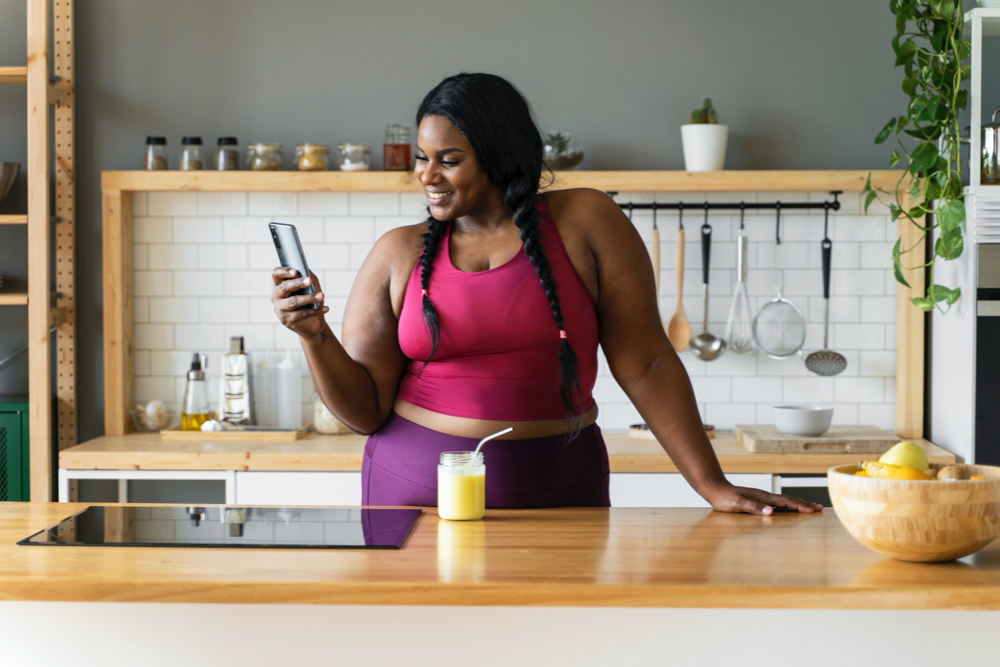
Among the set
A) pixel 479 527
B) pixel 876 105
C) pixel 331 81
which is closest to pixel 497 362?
pixel 479 527

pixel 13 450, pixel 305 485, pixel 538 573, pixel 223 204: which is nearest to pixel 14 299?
pixel 13 450

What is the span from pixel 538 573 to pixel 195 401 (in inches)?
96.2

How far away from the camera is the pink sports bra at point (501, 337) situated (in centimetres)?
172

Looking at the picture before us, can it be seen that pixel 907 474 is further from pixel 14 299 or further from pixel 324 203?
pixel 14 299

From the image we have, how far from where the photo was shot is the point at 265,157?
3.30 metres

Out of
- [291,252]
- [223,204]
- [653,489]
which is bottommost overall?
[653,489]

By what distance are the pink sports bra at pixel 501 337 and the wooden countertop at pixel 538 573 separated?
34 cm

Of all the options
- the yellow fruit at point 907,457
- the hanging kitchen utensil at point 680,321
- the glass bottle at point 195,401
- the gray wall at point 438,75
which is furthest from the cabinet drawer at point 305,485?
the yellow fruit at point 907,457

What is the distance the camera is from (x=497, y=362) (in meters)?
1.73

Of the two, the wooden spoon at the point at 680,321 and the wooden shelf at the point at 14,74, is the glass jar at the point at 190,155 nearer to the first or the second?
the wooden shelf at the point at 14,74

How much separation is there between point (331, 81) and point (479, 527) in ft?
7.98

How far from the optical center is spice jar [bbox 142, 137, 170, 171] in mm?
3316

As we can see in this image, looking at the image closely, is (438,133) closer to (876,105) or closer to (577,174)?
(577,174)

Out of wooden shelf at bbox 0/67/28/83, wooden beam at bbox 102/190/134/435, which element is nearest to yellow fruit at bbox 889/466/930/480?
wooden beam at bbox 102/190/134/435
